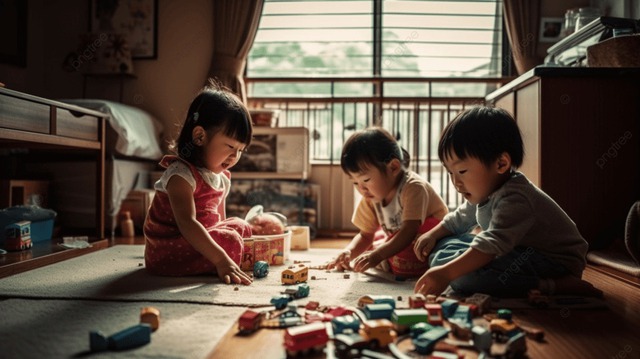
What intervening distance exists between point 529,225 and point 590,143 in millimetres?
910

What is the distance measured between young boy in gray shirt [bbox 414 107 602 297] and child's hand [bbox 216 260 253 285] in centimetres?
50

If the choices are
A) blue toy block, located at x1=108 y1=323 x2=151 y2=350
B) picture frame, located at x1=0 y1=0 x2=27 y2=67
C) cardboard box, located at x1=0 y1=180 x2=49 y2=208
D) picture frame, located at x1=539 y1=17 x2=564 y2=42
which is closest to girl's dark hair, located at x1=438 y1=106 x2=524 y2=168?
blue toy block, located at x1=108 y1=323 x2=151 y2=350

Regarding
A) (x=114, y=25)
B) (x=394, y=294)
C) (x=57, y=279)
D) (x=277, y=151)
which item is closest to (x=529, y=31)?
(x=277, y=151)

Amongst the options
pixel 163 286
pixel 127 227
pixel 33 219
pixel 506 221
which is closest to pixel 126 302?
pixel 163 286

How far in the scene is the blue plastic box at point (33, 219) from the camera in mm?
Answer: 2100

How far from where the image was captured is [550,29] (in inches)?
130

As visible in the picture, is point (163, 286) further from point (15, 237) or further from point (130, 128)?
point (130, 128)

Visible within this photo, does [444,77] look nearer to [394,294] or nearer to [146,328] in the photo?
[394,294]

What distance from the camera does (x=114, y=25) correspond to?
11.3ft

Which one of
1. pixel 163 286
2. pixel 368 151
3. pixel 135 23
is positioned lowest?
pixel 163 286

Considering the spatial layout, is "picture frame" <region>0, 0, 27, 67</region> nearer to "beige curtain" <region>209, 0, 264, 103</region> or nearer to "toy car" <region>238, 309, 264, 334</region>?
"beige curtain" <region>209, 0, 264, 103</region>

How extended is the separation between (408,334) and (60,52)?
143 inches

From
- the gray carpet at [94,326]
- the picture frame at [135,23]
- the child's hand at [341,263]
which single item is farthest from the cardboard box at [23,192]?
the child's hand at [341,263]

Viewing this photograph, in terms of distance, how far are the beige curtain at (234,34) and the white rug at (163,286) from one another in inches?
77.4
